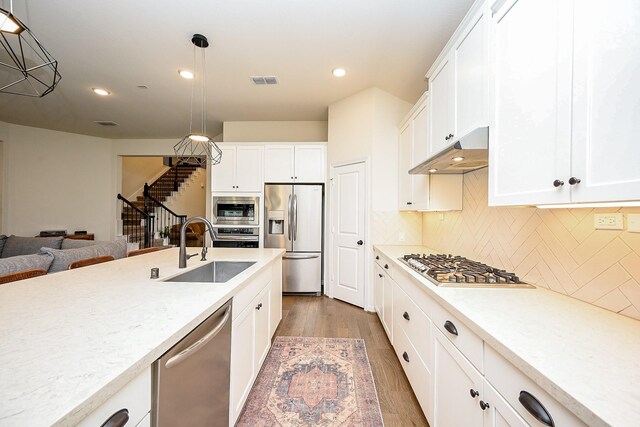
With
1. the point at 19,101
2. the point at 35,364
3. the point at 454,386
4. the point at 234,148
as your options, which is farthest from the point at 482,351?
the point at 19,101

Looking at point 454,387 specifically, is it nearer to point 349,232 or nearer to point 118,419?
point 118,419

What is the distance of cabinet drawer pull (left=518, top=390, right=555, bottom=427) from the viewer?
68cm

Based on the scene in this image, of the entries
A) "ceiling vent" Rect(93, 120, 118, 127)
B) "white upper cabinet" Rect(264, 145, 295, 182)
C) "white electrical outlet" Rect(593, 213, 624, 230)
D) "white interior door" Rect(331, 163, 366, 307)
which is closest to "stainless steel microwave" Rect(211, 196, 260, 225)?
"white upper cabinet" Rect(264, 145, 295, 182)

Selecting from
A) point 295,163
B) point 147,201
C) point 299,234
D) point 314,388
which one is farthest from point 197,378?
point 147,201

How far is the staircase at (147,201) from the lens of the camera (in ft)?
22.1

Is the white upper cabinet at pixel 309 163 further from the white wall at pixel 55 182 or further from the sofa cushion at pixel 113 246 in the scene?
the white wall at pixel 55 182

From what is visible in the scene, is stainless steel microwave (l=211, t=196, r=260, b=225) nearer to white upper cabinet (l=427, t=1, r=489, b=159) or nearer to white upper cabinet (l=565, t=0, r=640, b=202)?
white upper cabinet (l=427, t=1, r=489, b=159)

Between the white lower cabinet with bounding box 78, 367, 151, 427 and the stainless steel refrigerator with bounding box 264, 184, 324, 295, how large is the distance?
Answer: 3376 mm

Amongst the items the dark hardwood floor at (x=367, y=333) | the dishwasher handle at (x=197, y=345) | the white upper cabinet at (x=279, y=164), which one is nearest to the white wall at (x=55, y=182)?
the white upper cabinet at (x=279, y=164)

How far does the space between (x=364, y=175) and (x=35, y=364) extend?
336 cm

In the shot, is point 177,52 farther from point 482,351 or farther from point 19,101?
point 482,351

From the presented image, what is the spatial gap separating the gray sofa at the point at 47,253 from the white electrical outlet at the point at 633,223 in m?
3.77

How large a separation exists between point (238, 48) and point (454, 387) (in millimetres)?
3294

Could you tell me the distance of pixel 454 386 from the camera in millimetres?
1192
